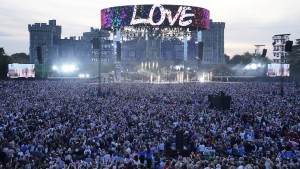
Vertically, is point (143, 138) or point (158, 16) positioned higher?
point (158, 16)

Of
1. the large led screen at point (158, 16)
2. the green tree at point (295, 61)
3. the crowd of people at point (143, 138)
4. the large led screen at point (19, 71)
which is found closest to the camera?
the crowd of people at point (143, 138)

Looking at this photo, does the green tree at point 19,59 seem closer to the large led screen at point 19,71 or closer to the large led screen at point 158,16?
the large led screen at point 19,71

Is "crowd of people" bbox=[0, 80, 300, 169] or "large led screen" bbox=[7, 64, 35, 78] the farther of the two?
"large led screen" bbox=[7, 64, 35, 78]

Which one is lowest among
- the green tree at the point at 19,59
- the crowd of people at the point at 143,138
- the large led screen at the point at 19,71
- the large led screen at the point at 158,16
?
the crowd of people at the point at 143,138

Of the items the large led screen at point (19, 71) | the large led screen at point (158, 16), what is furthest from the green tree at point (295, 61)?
the large led screen at point (19, 71)

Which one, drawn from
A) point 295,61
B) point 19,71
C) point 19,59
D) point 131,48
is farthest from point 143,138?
point 19,59

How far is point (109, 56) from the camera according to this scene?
435 ft

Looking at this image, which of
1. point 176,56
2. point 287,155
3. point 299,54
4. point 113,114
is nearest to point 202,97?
point 113,114

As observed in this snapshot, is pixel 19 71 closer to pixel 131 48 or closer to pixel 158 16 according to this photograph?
pixel 158 16

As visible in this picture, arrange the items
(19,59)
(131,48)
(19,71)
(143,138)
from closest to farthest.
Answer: (143,138) < (19,71) < (131,48) < (19,59)

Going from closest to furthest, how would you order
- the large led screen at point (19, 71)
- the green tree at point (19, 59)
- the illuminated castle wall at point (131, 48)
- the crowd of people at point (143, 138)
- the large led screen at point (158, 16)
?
the crowd of people at point (143, 138) < the large led screen at point (19, 71) < the large led screen at point (158, 16) < the green tree at point (19, 59) < the illuminated castle wall at point (131, 48)

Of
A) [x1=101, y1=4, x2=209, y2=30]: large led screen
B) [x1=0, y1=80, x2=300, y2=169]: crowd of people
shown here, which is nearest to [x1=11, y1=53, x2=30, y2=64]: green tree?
[x1=101, y1=4, x2=209, y2=30]: large led screen

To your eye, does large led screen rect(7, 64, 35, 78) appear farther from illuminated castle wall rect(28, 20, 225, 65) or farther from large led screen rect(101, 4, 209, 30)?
illuminated castle wall rect(28, 20, 225, 65)

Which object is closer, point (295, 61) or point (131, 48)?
point (295, 61)
